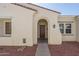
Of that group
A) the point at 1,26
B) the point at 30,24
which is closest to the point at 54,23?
the point at 30,24

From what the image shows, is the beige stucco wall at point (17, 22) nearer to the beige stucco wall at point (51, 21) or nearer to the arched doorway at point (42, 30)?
the beige stucco wall at point (51, 21)

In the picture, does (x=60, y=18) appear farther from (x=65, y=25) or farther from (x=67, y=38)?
(x=67, y=38)

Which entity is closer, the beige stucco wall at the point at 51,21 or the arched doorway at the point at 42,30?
the beige stucco wall at the point at 51,21

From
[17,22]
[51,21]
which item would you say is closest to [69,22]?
[51,21]

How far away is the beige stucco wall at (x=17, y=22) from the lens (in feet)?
58.9

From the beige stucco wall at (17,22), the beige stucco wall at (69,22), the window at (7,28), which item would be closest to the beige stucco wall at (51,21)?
the beige stucco wall at (17,22)

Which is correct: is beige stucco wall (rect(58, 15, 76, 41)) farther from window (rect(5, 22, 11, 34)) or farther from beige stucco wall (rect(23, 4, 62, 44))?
window (rect(5, 22, 11, 34))

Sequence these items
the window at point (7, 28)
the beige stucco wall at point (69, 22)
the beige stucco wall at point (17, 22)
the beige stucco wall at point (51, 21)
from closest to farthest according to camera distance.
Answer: the beige stucco wall at point (17, 22) → the beige stucco wall at point (51, 21) → the window at point (7, 28) → the beige stucco wall at point (69, 22)

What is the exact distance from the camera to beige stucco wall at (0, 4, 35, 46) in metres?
18.0

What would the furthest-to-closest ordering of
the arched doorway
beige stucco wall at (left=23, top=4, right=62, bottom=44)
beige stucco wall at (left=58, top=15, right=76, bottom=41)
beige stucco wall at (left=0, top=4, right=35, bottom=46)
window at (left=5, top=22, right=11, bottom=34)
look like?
the arched doorway → beige stucco wall at (left=58, top=15, right=76, bottom=41) → window at (left=5, top=22, right=11, bottom=34) → beige stucco wall at (left=23, top=4, right=62, bottom=44) → beige stucco wall at (left=0, top=4, right=35, bottom=46)

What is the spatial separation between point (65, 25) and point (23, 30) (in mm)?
8683

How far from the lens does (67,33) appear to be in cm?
2492

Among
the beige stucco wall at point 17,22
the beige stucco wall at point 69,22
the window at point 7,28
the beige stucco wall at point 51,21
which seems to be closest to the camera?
the beige stucco wall at point 17,22

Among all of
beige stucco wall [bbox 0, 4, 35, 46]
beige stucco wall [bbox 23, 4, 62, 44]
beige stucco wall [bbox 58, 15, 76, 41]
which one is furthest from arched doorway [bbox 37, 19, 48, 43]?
beige stucco wall [bbox 0, 4, 35, 46]
